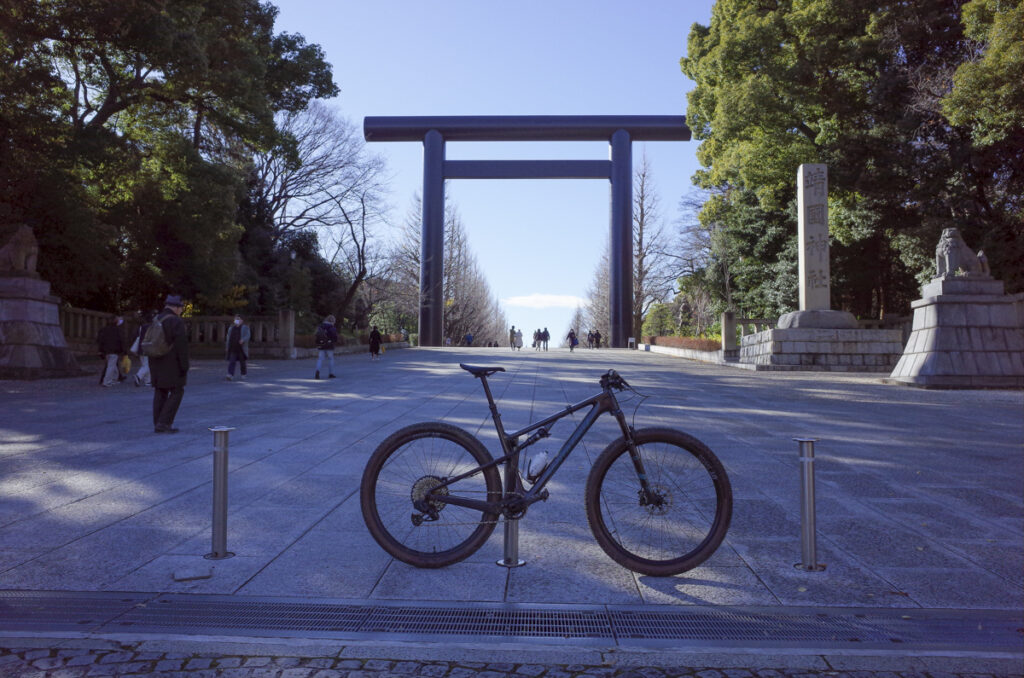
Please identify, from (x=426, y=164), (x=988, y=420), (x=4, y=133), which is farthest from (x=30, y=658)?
(x=426, y=164)

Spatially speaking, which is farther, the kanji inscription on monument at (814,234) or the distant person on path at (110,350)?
the kanji inscription on monument at (814,234)

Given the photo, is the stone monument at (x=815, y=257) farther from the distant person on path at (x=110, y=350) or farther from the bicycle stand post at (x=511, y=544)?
the bicycle stand post at (x=511, y=544)

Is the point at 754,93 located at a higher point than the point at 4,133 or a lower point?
higher

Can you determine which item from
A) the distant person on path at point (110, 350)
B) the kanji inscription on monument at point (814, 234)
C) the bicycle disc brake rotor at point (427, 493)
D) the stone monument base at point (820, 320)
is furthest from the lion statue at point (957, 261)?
the distant person on path at point (110, 350)

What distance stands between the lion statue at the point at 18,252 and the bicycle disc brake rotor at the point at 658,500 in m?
16.6

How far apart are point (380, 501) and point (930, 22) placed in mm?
21677

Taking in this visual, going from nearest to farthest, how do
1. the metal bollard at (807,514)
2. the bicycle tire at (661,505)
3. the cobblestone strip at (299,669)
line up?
the cobblestone strip at (299,669) < the bicycle tire at (661,505) < the metal bollard at (807,514)

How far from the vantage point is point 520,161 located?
41969 mm

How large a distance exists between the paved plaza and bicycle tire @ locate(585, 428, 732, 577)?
14 centimetres

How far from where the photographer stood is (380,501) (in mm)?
4039

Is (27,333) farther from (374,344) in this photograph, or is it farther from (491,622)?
(491,622)

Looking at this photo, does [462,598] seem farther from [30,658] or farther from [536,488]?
[30,658]

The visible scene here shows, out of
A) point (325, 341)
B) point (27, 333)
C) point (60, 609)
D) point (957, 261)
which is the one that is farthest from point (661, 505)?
point (27, 333)

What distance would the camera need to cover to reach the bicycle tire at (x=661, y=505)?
3879mm
